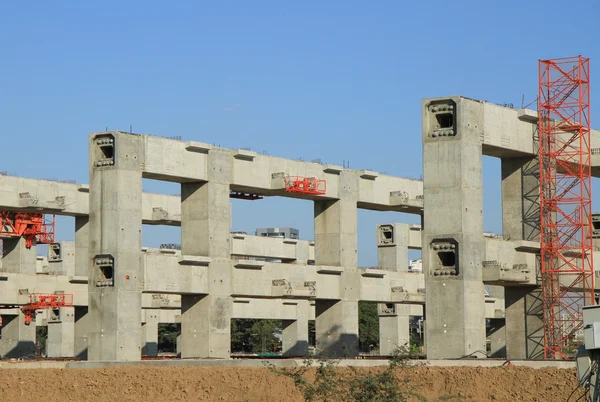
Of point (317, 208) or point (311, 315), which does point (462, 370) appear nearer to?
point (317, 208)

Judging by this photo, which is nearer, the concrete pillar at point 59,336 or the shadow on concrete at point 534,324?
the shadow on concrete at point 534,324

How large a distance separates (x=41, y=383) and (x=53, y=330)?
3149cm

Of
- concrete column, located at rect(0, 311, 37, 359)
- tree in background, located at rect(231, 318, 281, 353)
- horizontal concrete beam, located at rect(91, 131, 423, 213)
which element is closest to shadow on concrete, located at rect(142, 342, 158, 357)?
concrete column, located at rect(0, 311, 37, 359)

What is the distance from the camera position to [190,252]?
55.5 metres

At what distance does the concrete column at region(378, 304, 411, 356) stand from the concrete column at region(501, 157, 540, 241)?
24.0 meters

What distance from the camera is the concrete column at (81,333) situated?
62344 mm

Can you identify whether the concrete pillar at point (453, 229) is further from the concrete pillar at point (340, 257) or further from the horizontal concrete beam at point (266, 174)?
the concrete pillar at point (340, 257)

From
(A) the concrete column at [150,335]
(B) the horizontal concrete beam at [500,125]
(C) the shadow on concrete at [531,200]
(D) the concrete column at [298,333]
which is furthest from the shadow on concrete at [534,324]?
(A) the concrete column at [150,335]

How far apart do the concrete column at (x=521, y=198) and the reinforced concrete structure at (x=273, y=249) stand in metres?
0.06

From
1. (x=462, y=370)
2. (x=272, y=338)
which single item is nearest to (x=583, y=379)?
(x=462, y=370)

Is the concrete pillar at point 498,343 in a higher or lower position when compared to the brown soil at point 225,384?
higher

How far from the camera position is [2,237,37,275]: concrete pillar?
67000 mm

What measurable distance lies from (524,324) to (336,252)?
1264 centimetres

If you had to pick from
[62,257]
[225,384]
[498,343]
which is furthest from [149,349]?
[225,384]
